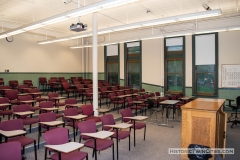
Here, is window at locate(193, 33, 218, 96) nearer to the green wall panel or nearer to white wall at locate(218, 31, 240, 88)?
white wall at locate(218, 31, 240, 88)

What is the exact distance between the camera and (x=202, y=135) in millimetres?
3529

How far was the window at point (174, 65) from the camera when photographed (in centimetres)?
1005

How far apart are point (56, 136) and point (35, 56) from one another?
920cm

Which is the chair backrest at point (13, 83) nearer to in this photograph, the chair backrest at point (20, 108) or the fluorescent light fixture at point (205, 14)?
the chair backrest at point (20, 108)

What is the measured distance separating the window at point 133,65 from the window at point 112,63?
0.83 meters

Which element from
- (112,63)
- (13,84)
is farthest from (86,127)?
(112,63)

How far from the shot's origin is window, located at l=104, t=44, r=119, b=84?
12.7 m

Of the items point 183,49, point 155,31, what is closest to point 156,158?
point 183,49

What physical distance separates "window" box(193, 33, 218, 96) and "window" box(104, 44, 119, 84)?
5.11 meters

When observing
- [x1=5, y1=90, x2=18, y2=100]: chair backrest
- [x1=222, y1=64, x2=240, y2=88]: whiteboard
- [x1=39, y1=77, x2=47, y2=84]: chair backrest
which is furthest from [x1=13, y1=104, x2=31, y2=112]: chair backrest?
[x1=222, y1=64, x2=240, y2=88]: whiteboard

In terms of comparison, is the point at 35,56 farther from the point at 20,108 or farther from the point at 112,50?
the point at 20,108

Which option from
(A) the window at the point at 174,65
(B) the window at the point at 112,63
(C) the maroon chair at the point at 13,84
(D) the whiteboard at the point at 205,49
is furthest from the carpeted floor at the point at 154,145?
(B) the window at the point at 112,63

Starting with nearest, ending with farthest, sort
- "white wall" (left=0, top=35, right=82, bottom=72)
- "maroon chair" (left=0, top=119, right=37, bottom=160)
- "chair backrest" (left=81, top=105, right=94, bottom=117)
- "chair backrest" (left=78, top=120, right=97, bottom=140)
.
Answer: "maroon chair" (left=0, top=119, right=37, bottom=160) < "chair backrest" (left=78, top=120, right=97, bottom=140) < "chair backrest" (left=81, top=105, right=94, bottom=117) < "white wall" (left=0, top=35, right=82, bottom=72)

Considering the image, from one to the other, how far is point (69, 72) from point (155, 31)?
21.4 ft
